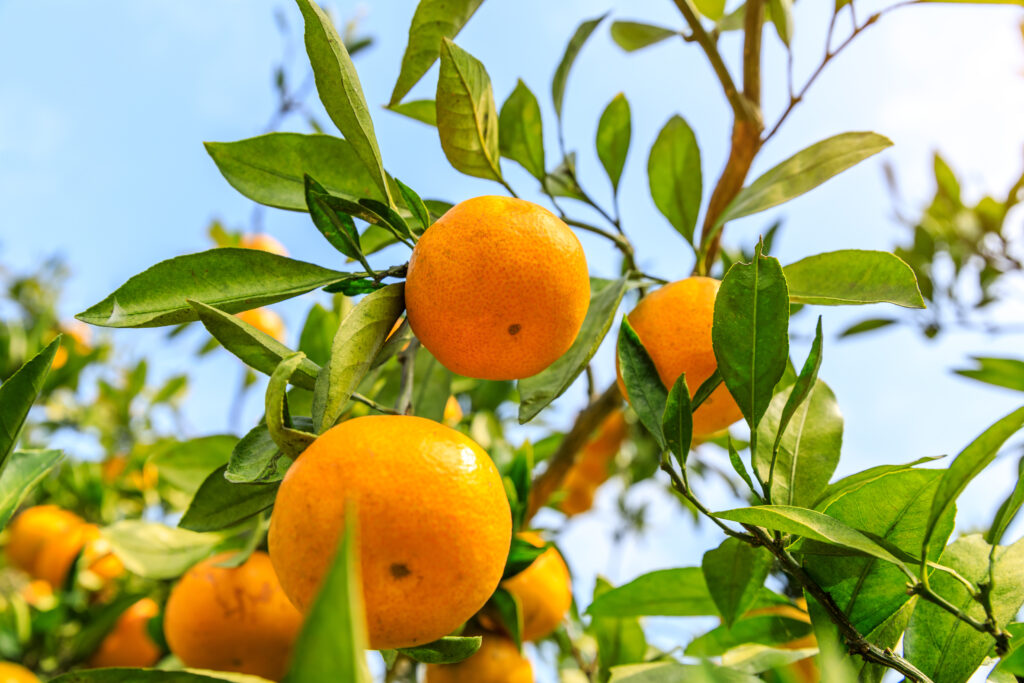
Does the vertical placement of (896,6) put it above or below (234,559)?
above

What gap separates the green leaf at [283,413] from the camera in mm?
527

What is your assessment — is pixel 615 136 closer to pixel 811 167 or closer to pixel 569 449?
pixel 811 167

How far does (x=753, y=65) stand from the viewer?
1.05m

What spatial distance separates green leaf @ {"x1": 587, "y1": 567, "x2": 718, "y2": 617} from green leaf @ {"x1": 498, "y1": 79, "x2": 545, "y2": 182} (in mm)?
Answer: 577

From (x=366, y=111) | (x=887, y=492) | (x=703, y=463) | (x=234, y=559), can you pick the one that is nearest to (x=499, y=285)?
(x=366, y=111)

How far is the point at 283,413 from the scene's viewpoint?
58 centimetres

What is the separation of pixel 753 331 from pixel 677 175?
18.9 inches

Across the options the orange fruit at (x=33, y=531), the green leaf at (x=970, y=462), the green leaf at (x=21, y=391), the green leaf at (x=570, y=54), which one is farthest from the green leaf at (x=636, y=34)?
the orange fruit at (x=33, y=531)

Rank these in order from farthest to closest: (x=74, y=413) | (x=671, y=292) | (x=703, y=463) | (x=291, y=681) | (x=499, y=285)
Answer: (x=74, y=413)
(x=703, y=463)
(x=671, y=292)
(x=499, y=285)
(x=291, y=681)

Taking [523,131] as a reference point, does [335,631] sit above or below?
below

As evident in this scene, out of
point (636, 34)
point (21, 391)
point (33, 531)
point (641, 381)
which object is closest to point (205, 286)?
point (21, 391)

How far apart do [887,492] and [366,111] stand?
60 centimetres

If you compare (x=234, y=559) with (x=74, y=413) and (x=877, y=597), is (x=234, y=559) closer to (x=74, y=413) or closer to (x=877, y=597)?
(x=877, y=597)


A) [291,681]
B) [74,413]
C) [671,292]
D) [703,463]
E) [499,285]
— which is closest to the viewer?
[291,681]
